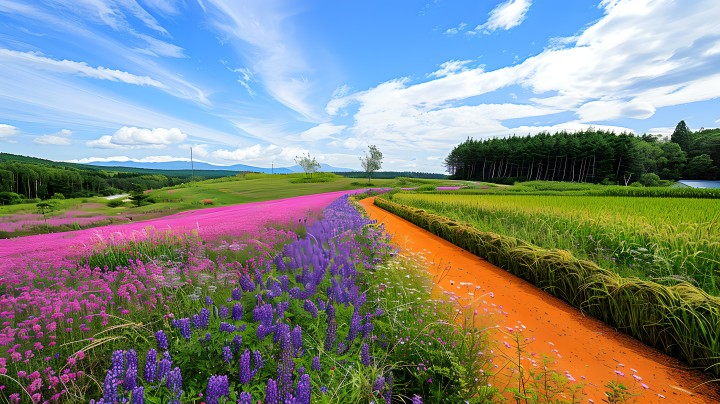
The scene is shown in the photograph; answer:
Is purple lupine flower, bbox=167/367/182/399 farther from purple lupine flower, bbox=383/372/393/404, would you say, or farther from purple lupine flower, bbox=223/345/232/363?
purple lupine flower, bbox=383/372/393/404

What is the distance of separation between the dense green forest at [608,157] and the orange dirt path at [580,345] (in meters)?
73.9

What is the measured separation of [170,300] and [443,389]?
282cm

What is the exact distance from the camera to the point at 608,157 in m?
63.9

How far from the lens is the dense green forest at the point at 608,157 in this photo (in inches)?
2437

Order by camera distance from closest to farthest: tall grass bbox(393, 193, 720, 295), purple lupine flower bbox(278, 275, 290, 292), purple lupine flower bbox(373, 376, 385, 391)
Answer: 1. purple lupine flower bbox(373, 376, 385, 391)
2. purple lupine flower bbox(278, 275, 290, 292)
3. tall grass bbox(393, 193, 720, 295)

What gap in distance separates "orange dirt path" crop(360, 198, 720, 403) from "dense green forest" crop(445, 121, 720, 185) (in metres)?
73.9

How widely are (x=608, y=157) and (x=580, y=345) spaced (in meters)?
80.4

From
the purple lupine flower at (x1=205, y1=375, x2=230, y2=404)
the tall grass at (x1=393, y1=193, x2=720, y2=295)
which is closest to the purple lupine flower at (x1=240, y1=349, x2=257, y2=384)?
the purple lupine flower at (x1=205, y1=375, x2=230, y2=404)

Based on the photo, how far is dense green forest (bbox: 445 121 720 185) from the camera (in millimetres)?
61906

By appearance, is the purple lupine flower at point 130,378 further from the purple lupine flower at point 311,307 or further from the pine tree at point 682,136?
the pine tree at point 682,136

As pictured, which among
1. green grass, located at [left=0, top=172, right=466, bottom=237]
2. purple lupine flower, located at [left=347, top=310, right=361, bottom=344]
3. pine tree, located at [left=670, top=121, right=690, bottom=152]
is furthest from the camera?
pine tree, located at [left=670, top=121, right=690, bottom=152]

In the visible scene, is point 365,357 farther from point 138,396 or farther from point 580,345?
point 580,345

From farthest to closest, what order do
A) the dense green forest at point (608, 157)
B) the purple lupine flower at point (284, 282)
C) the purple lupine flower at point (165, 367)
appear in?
1. the dense green forest at point (608, 157)
2. the purple lupine flower at point (284, 282)
3. the purple lupine flower at point (165, 367)

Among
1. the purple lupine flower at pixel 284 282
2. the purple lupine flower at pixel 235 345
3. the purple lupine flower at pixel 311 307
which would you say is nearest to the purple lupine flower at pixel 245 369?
the purple lupine flower at pixel 235 345
